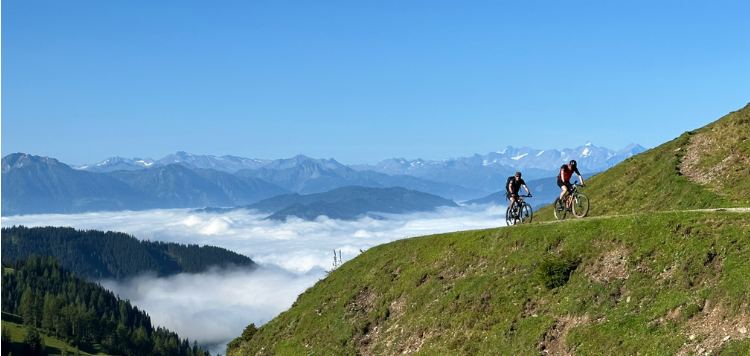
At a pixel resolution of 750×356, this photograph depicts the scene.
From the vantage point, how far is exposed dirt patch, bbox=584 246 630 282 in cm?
2161

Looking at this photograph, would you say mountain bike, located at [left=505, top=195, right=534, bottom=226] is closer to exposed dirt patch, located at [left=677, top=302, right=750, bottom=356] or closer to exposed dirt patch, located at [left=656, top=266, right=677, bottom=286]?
exposed dirt patch, located at [left=656, top=266, right=677, bottom=286]

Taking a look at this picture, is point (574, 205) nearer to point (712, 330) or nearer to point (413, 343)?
point (413, 343)

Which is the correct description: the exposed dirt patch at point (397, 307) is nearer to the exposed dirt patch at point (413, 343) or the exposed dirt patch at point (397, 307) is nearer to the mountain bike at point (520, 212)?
the exposed dirt patch at point (413, 343)

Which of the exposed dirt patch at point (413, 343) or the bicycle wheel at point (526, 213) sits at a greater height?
the bicycle wheel at point (526, 213)

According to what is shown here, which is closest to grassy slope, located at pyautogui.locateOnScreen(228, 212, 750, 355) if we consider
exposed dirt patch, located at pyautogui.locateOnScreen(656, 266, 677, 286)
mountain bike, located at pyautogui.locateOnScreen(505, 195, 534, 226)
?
exposed dirt patch, located at pyautogui.locateOnScreen(656, 266, 677, 286)

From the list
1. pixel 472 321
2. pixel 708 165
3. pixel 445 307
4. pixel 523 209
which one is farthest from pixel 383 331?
pixel 708 165

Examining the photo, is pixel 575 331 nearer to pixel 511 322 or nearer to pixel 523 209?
pixel 511 322

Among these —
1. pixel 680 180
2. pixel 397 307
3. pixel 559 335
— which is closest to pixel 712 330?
pixel 559 335

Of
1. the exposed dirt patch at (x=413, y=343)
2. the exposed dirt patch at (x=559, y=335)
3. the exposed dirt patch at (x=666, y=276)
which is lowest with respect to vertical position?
the exposed dirt patch at (x=413, y=343)

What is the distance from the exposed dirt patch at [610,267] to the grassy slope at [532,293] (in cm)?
6

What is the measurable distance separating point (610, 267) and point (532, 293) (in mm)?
3018

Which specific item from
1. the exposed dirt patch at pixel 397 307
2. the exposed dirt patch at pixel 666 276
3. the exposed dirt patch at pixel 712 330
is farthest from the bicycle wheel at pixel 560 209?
the exposed dirt patch at pixel 712 330

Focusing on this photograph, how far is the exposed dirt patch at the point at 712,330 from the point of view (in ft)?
52.3

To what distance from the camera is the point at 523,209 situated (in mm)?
36188
